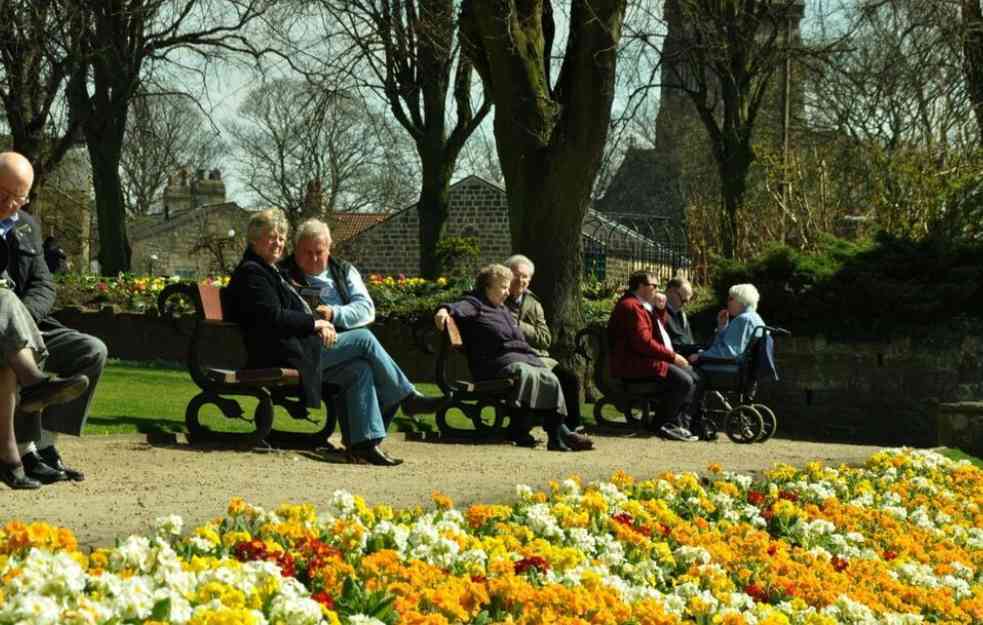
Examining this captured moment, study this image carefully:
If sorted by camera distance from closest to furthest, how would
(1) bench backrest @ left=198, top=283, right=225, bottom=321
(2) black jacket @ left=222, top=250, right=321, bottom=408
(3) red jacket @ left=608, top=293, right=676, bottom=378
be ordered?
1. (2) black jacket @ left=222, top=250, right=321, bottom=408
2. (1) bench backrest @ left=198, top=283, right=225, bottom=321
3. (3) red jacket @ left=608, top=293, right=676, bottom=378

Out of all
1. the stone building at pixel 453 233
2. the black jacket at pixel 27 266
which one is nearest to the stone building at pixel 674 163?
the stone building at pixel 453 233

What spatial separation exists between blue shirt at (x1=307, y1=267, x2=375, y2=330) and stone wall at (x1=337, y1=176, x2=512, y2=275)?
38.1 meters

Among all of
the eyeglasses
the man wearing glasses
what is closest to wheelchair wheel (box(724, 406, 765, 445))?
the man wearing glasses

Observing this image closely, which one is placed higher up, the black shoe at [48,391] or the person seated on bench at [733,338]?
the person seated on bench at [733,338]

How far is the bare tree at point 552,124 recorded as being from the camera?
1384cm

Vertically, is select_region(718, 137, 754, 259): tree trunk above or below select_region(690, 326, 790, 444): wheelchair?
above

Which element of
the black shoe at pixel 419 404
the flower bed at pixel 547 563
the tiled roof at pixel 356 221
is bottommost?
the flower bed at pixel 547 563

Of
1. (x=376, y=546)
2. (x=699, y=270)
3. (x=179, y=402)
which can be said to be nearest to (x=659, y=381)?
(x=179, y=402)

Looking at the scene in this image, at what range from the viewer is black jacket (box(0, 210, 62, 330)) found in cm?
703

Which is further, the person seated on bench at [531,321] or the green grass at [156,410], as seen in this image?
the person seated on bench at [531,321]

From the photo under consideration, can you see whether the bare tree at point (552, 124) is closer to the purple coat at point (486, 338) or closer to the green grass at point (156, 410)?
the green grass at point (156, 410)

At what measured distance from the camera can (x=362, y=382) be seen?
8.65 metres

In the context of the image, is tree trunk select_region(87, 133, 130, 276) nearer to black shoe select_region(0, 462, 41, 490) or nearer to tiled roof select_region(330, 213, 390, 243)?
Answer: black shoe select_region(0, 462, 41, 490)

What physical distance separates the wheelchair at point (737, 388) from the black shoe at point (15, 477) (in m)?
6.86
